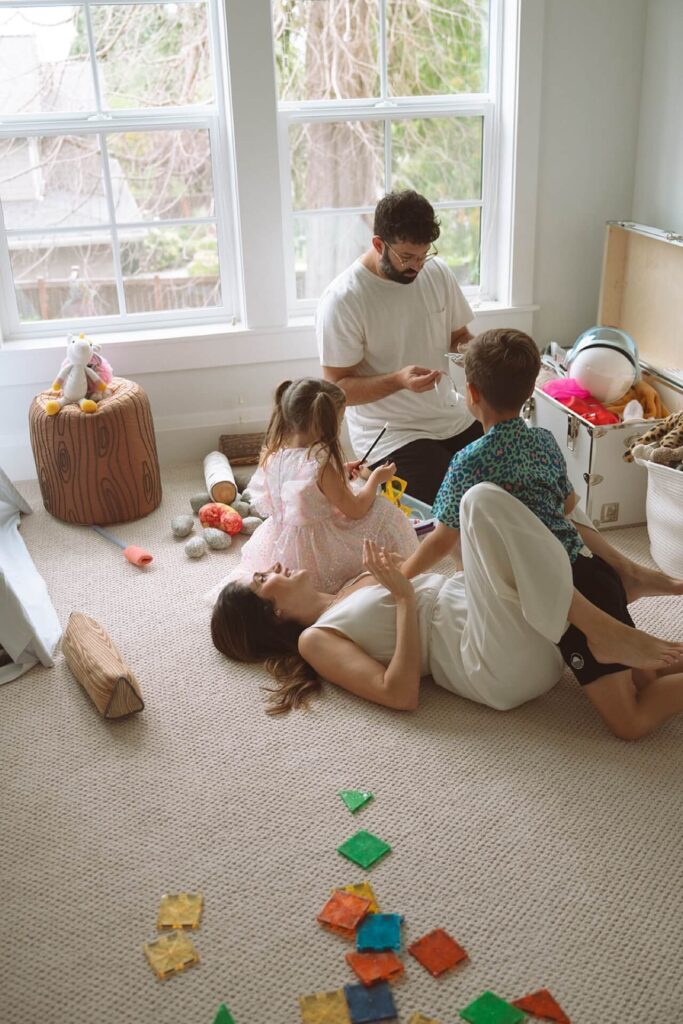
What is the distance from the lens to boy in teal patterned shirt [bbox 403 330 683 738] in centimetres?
206

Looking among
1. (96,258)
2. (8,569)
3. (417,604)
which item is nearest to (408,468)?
(417,604)

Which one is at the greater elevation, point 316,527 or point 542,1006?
point 316,527

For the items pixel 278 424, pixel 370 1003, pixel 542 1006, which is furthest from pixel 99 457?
pixel 542 1006

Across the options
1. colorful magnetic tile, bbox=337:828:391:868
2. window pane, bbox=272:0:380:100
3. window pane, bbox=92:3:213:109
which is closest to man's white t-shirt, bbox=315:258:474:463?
window pane, bbox=272:0:380:100

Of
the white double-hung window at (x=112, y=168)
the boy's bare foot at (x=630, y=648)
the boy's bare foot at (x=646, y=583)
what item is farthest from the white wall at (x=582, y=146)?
the boy's bare foot at (x=630, y=648)

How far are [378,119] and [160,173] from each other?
2.61ft

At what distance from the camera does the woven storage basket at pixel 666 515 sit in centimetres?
272

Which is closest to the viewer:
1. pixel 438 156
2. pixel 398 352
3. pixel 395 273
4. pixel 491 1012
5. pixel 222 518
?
pixel 491 1012

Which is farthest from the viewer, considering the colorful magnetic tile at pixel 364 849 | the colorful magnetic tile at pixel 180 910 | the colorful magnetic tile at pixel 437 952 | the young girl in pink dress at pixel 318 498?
the young girl in pink dress at pixel 318 498

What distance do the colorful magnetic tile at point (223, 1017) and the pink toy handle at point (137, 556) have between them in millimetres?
1601

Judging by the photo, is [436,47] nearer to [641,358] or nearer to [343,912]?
[641,358]

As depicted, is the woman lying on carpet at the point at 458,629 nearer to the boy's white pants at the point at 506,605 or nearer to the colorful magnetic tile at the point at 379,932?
the boy's white pants at the point at 506,605

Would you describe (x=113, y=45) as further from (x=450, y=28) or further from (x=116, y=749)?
(x=116, y=749)

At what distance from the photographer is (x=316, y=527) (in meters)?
2.64
